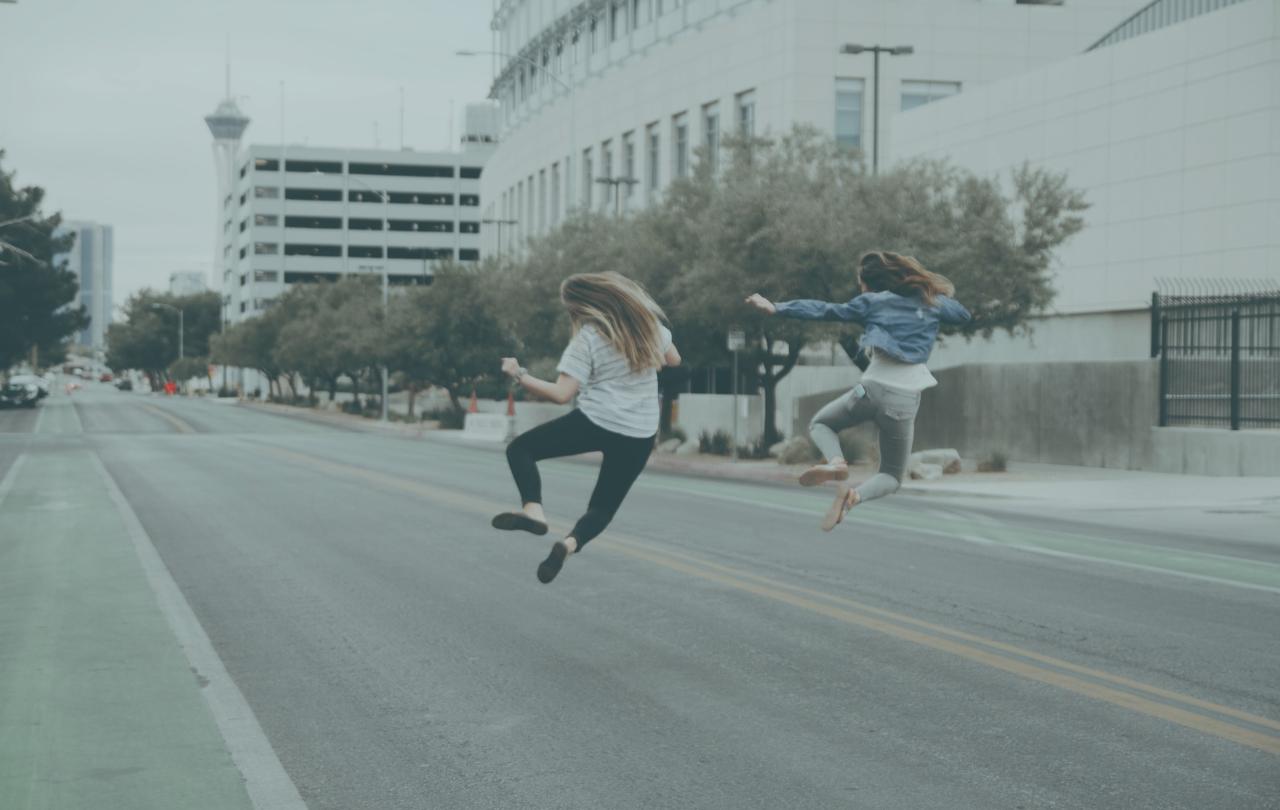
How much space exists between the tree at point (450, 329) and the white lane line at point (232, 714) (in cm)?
4247

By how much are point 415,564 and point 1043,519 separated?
9654mm

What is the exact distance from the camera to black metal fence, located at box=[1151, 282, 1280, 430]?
1024 inches

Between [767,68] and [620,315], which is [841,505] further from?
[767,68]

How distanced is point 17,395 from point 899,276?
8025 centimetres

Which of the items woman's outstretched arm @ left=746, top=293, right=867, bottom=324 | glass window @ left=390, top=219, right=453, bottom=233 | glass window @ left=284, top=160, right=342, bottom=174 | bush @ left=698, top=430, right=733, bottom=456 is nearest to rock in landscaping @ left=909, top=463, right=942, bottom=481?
bush @ left=698, top=430, right=733, bottom=456

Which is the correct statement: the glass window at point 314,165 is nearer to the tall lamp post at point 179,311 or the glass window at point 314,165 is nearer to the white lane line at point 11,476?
the tall lamp post at point 179,311

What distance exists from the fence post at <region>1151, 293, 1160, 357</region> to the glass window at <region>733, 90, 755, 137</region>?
2857cm

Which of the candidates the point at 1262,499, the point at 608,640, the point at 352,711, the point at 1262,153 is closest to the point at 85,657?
the point at 352,711

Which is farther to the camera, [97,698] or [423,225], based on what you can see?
[423,225]

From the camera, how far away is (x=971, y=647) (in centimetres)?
915

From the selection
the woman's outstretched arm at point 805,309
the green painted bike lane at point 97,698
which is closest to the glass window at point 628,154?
the green painted bike lane at point 97,698

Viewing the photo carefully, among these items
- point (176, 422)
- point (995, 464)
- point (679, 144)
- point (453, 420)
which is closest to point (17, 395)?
point (176, 422)

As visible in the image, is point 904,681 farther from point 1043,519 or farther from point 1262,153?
point 1262,153

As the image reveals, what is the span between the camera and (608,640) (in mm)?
9469
